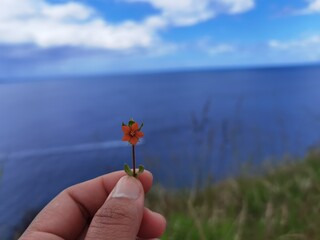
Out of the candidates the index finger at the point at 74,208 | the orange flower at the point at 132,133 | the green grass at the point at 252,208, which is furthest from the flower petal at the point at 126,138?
the green grass at the point at 252,208

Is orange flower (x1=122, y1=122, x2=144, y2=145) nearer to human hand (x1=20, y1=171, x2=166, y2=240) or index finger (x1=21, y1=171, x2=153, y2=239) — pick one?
human hand (x1=20, y1=171, x2=166, y2=240)

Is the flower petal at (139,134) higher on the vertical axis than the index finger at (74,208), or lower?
higher

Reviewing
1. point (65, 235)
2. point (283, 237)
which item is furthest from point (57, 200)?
point (283, 237)

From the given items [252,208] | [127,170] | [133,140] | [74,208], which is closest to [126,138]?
[133,140]

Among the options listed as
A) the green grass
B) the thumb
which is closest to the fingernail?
the thumb

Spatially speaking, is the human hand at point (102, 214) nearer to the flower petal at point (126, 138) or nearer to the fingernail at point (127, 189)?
the fingernail at point (127, 189)

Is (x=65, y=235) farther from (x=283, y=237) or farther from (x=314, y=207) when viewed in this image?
(x=314, y=207)
